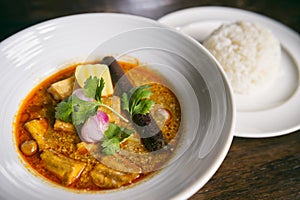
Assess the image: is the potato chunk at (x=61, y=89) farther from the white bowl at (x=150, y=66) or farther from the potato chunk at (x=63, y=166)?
the potato chunk at (x=63, y=166)

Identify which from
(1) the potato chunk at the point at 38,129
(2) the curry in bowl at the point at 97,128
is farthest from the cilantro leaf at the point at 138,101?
(1) the potato chunk at the point at 38,129

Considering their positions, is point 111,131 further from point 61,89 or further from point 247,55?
point 247,55

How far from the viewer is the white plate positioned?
178 centimetres

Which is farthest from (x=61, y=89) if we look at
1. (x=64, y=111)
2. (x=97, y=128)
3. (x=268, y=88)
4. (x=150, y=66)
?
(x=268, y=88)

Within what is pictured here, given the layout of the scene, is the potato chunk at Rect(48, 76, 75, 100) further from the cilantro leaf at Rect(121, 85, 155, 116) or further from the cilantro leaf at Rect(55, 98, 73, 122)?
the cilantro leaf at Rect(121, 85, 155, 116)

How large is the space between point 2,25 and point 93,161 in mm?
1193

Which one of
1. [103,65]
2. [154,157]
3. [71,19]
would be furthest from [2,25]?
[154,157]

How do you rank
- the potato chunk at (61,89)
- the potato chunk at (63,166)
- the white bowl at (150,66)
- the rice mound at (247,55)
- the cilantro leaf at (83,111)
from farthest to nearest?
1. the rice mound at (247,55)
2. the potato chunk at (61,89)
3. the cilantro leaf at (83,111)
4. the potato chunk at (63,166)
5. the white bowl at (150,66)

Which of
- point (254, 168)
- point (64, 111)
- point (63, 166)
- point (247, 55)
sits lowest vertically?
point (254, 168)

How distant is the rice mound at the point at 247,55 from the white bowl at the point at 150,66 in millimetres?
423

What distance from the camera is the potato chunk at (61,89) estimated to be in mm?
1711

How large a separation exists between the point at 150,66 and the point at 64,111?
48 cm

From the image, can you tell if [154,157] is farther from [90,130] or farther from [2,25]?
[2,25]

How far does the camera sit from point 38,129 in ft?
5.29
